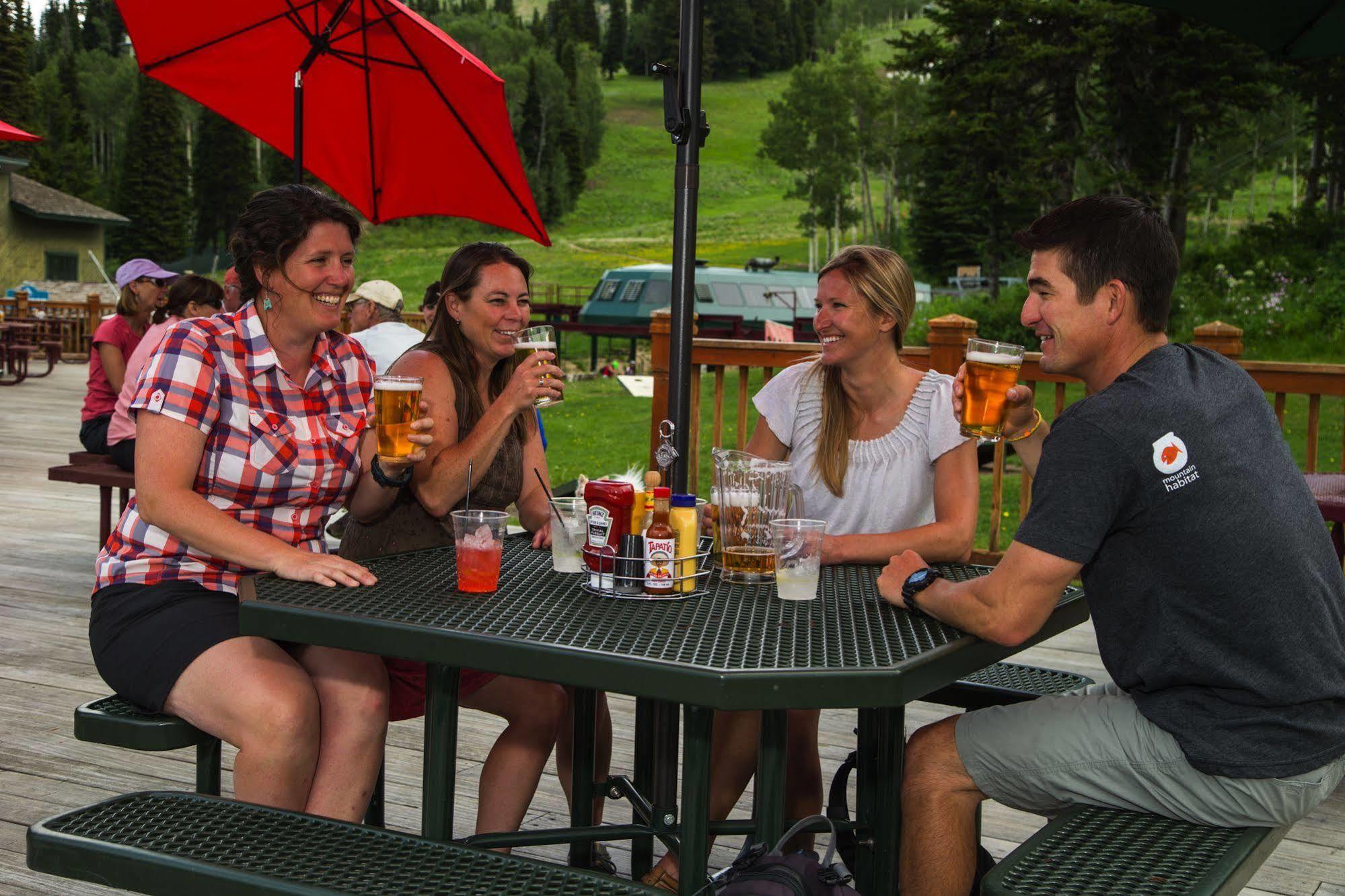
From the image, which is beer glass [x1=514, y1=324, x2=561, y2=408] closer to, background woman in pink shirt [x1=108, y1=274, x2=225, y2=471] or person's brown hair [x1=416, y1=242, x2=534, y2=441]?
person's brown hair [x1=416, y1=242, x2=534, y2=441]

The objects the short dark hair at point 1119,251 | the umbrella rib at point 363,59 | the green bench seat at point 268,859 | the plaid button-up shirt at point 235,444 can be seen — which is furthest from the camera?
the umbrella rib at point 363,59

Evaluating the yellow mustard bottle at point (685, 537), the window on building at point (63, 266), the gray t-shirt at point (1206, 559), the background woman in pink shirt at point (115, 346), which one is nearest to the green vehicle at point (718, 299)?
the window on building at point (63, 266)

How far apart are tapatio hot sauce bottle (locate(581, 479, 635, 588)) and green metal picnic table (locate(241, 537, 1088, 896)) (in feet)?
0.16

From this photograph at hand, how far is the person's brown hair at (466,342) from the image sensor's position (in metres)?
2.76

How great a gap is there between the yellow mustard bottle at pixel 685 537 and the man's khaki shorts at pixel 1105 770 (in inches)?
20.2

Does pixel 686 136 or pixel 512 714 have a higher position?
pixel 686 136

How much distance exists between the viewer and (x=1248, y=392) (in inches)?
75.2

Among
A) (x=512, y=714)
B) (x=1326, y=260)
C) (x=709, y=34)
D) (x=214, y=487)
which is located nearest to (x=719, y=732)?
(x=512, y=714)

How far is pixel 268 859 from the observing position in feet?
5.77

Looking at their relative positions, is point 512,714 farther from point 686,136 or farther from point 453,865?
point 686,136

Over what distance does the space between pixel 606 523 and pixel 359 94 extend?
2563mm

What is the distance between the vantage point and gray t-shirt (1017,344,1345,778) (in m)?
1.79

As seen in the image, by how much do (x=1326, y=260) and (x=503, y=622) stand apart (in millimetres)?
22823

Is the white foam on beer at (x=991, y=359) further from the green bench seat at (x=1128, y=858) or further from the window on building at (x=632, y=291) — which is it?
the window on building at (x=632, y=291)
